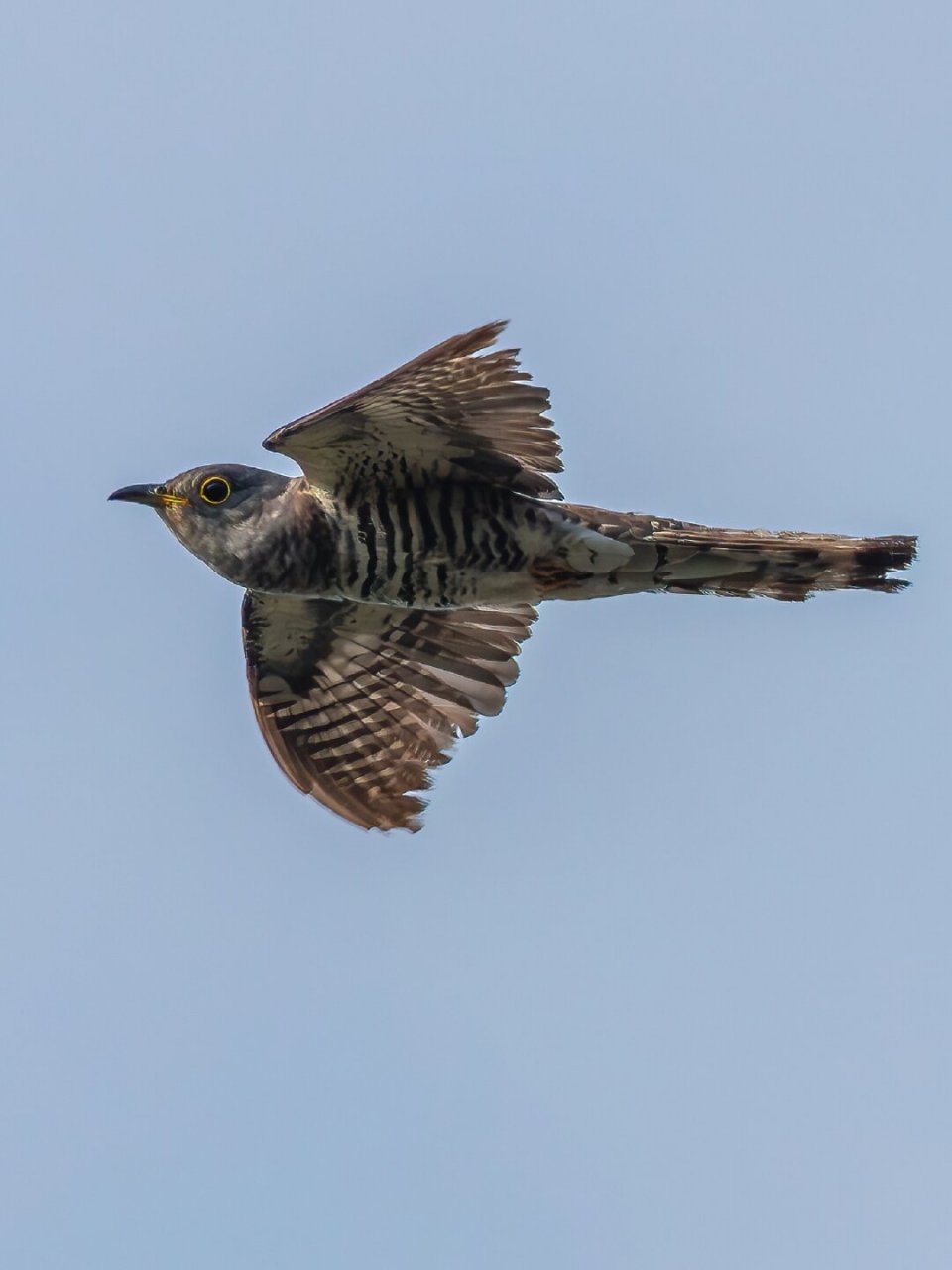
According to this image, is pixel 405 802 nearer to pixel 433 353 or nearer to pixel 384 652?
pixel 384 652

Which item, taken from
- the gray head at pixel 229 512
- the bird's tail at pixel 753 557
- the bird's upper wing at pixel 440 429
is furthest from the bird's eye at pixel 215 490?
the bird's tail at pixel 753 557

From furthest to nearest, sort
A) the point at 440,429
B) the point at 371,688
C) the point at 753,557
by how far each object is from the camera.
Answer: the point at 371,688, the point at 753,557, the point at 440,429

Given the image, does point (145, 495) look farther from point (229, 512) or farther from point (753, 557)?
point (753, 557)

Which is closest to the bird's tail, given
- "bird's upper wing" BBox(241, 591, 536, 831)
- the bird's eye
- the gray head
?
"bird's upper wing" BBox(241, 591, 536, 831)

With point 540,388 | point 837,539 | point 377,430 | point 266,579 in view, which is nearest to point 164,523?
point 266,579

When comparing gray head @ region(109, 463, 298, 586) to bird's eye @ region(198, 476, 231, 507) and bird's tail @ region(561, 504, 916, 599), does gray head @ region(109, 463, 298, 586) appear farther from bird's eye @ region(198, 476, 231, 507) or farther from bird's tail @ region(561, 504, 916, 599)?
bird's tail @ region(561, 504, 916, 599)

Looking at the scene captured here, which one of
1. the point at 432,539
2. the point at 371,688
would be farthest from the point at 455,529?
the point at 371,688

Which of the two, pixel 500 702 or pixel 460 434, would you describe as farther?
pixel 500 702
